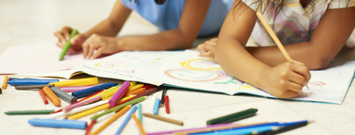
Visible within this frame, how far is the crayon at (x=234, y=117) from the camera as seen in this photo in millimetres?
456

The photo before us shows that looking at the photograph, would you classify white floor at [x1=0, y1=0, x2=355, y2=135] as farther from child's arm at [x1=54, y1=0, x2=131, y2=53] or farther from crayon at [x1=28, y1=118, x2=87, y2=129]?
child's arm at [x1=54, y1=0, x2=131, y2=53]

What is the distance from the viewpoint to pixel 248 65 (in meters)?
0.58

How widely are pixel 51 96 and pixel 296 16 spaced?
0.50 meters

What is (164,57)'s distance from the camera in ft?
2.57

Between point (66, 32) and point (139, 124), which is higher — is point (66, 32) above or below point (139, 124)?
above

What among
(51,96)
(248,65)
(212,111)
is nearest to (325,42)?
(248,65)

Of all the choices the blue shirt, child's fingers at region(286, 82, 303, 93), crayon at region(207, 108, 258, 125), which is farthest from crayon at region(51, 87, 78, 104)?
the blue shirt

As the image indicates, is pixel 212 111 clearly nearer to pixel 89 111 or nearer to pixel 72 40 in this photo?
pixel 89 111

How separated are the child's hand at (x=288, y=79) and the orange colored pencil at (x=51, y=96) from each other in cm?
33

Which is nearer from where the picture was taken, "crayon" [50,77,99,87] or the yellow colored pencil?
the yellow colored pencil

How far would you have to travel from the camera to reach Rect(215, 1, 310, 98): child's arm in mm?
507

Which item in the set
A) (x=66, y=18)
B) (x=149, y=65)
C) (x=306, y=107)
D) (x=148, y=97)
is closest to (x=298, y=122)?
(x=306, y=107)

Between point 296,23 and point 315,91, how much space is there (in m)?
0.24

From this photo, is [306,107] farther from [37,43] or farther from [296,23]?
[37,43]
